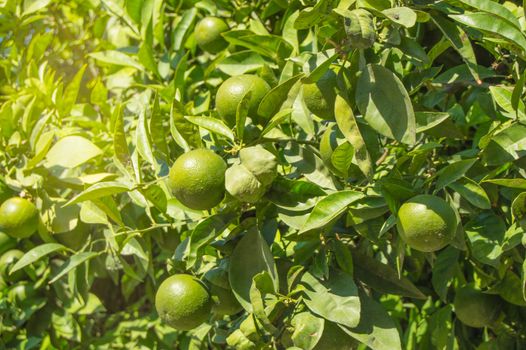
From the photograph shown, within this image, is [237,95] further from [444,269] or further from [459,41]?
[444,269]

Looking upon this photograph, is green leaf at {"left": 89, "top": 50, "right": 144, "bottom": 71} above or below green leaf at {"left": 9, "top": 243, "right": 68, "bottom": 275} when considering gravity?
above

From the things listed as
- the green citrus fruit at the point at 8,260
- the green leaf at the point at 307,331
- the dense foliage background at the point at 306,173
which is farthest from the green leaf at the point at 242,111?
the green citrus fruit at the point at 8,260

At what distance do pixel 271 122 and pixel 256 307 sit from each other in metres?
0.32

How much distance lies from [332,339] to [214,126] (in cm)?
44

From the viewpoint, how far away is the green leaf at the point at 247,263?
114 cm

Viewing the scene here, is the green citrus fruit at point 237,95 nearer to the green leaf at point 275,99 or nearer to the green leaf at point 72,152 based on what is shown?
the green leaf at point 275,99

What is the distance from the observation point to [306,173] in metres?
1.18

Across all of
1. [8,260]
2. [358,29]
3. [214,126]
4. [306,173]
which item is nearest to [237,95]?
[214,126]

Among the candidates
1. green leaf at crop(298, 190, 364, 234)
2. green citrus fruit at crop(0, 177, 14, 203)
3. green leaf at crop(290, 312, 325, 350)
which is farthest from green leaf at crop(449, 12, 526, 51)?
green citrus fruit at crop(0, 177, 14, 203)

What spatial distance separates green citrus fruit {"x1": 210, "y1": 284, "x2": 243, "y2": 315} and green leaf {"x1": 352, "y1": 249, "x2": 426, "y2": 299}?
0.85 ft

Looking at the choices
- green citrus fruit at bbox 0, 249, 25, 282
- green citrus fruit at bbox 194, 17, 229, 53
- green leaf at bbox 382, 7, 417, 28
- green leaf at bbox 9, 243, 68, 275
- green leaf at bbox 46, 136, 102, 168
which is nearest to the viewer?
green leaf at bbox 382, 7, 417, 28

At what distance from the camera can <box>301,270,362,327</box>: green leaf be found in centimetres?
107

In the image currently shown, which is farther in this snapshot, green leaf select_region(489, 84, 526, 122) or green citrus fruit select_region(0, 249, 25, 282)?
green citrus fruit select_region(0, 249, 25, 282)

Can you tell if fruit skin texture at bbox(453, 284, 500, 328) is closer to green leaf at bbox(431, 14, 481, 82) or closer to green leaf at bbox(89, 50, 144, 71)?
green leaf at bbox(431, 14, 481, 82)
